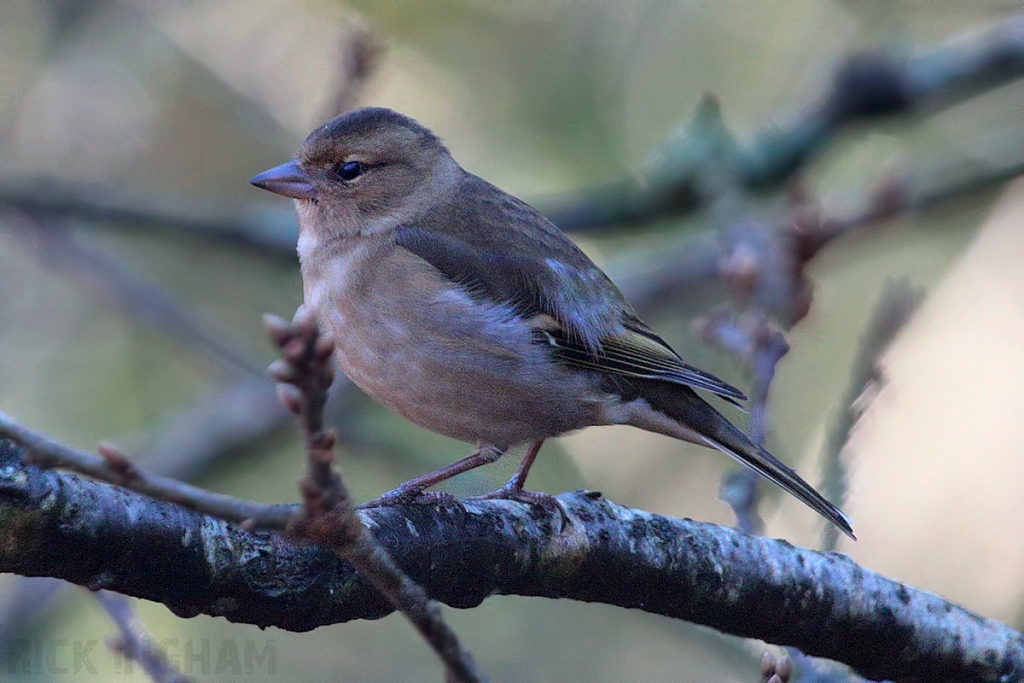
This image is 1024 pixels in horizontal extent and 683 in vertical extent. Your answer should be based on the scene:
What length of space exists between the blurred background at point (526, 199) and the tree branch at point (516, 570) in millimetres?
1351

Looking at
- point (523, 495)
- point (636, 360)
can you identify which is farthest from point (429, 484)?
point (636, 360)

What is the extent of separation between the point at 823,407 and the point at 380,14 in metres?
4.78

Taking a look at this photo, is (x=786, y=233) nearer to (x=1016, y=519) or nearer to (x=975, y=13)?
(x=1016, y=519)

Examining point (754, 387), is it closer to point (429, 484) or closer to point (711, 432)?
point (711, 432)

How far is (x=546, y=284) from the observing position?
4828mm

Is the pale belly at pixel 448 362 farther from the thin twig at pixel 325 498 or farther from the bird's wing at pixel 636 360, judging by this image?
the thin twig at pixel 325 498

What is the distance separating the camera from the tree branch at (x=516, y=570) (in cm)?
249

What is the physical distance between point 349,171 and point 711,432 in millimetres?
2115

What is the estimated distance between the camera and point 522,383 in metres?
4.52

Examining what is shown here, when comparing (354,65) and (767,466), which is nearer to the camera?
(767,466)

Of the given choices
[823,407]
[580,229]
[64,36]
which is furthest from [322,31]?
[823,407]

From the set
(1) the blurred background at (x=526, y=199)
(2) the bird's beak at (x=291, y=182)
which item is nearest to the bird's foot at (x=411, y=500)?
(1) the blurred background at (x=526, y=199)

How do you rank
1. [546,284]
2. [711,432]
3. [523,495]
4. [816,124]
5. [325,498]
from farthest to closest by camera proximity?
[816,124] < [711,432] < [546,284] < [523,495] < [325,498]

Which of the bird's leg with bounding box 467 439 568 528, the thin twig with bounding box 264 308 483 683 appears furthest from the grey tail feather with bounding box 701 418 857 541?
the thin twig with bounding box 264 308 483 683
